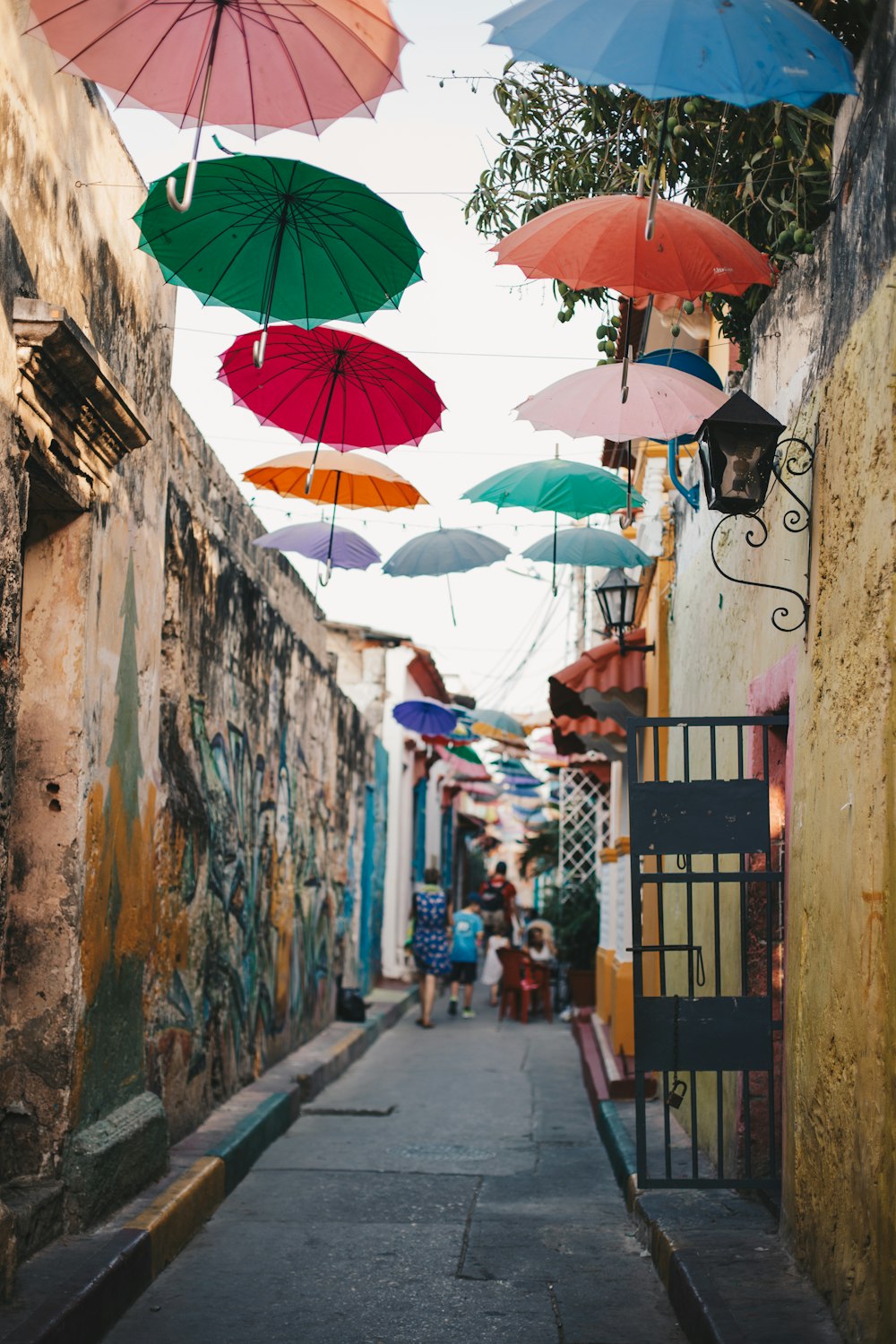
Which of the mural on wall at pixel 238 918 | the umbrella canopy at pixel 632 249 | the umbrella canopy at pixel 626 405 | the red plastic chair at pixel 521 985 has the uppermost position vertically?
the umbrella canopy at pixel 632 249

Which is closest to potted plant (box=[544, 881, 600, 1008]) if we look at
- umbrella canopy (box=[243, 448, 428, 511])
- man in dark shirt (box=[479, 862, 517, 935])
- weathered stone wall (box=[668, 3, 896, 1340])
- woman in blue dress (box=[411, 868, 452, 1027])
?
woman in blue dress (box=[411, 868, 452, 1027])

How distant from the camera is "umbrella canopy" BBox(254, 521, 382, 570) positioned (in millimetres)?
10781

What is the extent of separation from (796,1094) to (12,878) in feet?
10.8

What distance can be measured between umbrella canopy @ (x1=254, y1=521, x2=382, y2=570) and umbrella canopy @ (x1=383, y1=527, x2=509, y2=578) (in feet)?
1.40

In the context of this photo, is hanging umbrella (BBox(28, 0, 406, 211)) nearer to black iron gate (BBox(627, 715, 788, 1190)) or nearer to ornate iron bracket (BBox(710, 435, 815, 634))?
ornate iron bracket (BBox(710, 435, 815, 634))

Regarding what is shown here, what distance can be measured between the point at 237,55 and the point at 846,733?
3260 mm

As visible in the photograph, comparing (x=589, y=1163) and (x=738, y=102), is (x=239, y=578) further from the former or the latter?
(x=738, y=102)

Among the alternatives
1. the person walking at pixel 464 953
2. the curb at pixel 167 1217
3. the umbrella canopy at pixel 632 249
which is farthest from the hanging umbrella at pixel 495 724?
the umbrella canopy at pixel 632 249

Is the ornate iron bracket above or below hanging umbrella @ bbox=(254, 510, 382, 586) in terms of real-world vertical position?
below

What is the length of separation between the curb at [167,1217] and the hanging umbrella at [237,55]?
3889 millimetres

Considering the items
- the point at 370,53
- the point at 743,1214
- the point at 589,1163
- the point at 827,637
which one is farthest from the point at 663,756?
the point at 370,53

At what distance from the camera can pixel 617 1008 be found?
1179 centimetres

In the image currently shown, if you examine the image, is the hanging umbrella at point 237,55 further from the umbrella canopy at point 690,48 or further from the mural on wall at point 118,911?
the mural on wall at point 118,911

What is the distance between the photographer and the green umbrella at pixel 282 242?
586 centimetres
